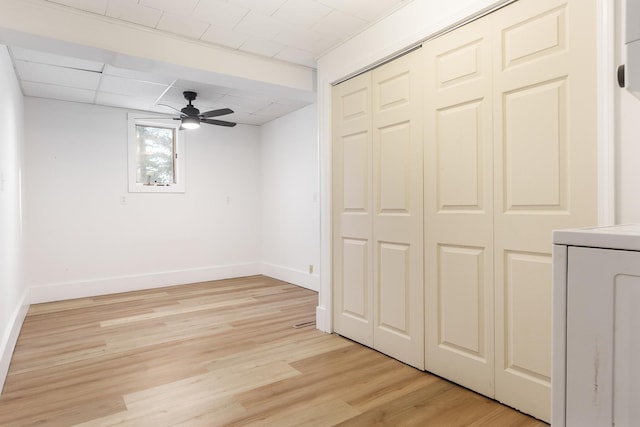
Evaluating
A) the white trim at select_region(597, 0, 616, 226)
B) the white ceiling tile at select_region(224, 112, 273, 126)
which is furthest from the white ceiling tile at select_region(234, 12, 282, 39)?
the white ceiling tile at select_region(224, 112, 273, 126)

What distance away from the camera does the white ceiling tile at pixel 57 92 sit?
3979mm

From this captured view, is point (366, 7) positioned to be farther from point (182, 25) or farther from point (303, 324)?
point (303, 324)

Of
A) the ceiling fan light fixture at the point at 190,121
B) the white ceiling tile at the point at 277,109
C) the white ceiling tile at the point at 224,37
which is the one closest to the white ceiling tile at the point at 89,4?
the white ceiling tile at the point at 224,37

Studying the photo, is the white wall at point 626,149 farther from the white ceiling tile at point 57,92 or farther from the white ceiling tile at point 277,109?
the white ceiling tile at point 57,92

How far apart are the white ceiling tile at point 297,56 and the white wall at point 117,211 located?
8.83 feet

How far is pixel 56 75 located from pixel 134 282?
261cm

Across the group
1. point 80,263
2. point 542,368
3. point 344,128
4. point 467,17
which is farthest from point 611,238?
point 80,263

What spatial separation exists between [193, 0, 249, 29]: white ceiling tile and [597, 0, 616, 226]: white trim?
6.53ft

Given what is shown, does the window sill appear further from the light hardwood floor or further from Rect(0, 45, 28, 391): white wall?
the light hardwood floor

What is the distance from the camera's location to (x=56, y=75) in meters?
3.65

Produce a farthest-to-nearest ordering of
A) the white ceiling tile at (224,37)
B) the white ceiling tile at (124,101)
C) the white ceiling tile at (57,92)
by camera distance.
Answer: the white ceiling tile at (124,101) → the white ceiling tile at (57,92) → the white ceiling tile at (224,37)

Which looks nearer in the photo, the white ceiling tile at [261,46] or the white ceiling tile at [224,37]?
the white ceiling tile at [224,37]

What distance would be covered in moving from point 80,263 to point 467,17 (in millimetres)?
4876

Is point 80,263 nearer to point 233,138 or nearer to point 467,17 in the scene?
point 233,138
